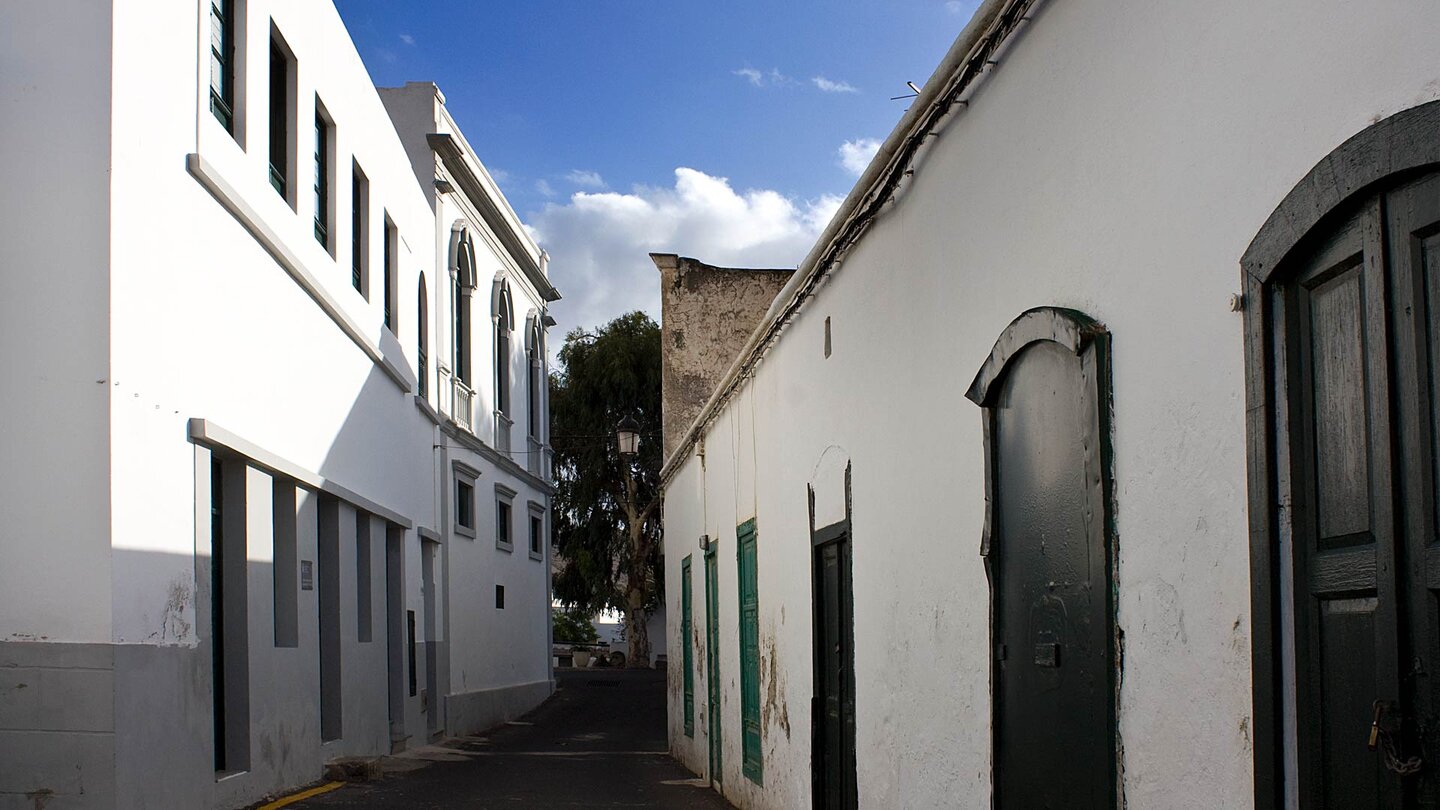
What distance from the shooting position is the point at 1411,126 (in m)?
2.64

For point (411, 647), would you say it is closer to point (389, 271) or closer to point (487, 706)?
point (389, 271)

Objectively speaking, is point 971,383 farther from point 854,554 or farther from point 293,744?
point 293,744

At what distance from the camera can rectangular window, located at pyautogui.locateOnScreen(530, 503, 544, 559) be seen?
29438 mm

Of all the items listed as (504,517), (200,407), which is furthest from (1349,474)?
(504,517)

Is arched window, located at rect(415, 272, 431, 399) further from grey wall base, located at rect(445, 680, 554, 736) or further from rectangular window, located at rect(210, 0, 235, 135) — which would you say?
rectangular window, located at rect(210, 0, 235, 135)

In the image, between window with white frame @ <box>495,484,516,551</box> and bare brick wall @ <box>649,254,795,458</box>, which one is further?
window with white frame @ <box>495,484,516,551</box>

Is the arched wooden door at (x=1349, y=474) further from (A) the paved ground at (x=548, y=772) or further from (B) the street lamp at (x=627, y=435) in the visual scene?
(B) the street lamp at (x=627, y=435)

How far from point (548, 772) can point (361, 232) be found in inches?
246

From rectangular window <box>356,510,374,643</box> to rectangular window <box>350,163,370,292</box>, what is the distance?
2.55m

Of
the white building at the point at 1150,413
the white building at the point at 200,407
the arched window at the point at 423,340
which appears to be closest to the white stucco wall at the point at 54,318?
the white building at the point at 200,407

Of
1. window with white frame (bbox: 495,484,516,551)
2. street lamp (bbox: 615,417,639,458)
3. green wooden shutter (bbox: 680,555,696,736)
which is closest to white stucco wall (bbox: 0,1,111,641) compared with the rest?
green wooden shutter (bbox: 680,555,696,736)

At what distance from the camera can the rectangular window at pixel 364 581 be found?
1545cm

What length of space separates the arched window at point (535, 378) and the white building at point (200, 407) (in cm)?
1136

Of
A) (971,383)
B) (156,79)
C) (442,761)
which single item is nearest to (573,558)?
(442,761)
